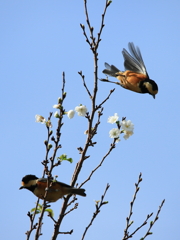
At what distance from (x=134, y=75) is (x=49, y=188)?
3.40 metres

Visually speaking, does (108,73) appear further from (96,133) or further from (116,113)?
(96,133)

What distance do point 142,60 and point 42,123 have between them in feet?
11.1

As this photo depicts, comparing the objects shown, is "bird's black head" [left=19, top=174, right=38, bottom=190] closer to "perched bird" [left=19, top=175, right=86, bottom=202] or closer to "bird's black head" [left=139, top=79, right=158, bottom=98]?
"perched bird" [left=19, top=175, right=86, bottom=202]

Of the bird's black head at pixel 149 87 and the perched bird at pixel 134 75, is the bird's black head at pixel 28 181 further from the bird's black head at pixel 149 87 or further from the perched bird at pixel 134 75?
the bird's black head at pixel 149 87

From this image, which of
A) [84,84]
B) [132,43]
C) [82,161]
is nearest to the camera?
[82,161]

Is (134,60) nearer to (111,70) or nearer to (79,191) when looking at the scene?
(111,70)

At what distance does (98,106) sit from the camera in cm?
328

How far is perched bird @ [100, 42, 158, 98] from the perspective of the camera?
600cm

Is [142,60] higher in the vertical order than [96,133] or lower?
higher

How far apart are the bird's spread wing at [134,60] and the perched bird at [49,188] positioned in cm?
313

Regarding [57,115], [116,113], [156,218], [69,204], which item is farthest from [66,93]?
[156,218]

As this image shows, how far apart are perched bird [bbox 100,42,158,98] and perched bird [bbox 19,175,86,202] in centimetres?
243

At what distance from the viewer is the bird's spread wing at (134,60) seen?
20.1ft

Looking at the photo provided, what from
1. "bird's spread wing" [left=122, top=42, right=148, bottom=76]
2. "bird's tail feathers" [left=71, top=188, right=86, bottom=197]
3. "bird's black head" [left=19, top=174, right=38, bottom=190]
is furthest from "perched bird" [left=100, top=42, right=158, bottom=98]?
"bird's tail feathers" [left=71, top=188, right=86, bottom=197]
